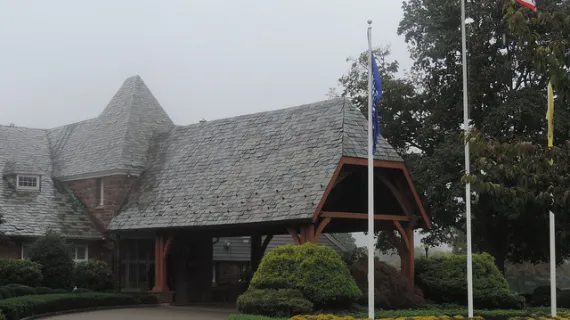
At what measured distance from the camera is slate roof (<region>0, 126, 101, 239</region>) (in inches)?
1257

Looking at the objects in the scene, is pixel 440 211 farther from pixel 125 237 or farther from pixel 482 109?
pixel 125 237

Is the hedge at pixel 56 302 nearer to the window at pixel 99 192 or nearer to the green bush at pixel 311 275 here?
the window at pixel 99 192

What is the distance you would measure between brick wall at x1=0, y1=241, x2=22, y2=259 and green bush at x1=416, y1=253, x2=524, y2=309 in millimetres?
15614

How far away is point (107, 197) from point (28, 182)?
12.9ft

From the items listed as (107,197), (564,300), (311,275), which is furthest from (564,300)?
(107,197)

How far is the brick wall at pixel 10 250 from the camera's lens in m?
31.0

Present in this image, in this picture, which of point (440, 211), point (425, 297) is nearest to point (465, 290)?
point (425, 297)

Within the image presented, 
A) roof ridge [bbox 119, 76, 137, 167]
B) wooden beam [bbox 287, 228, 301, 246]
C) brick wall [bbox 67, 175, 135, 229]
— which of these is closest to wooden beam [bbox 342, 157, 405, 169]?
wooden beam [bbox 287, 228, 301, 246]

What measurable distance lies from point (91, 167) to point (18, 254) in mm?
5328

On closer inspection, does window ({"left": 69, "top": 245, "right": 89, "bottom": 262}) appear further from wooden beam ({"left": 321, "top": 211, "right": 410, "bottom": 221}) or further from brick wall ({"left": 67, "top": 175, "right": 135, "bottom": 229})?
wooden beam ({"left": 321, "top": 211, "right": 410, "bottom": 221})

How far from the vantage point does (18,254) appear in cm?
3138

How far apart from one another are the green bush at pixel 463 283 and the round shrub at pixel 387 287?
56.6 inches

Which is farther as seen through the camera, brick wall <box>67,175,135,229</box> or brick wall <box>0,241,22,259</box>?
brick wall <box>67,175,135,229</box>

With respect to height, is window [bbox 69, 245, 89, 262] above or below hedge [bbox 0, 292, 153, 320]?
above
